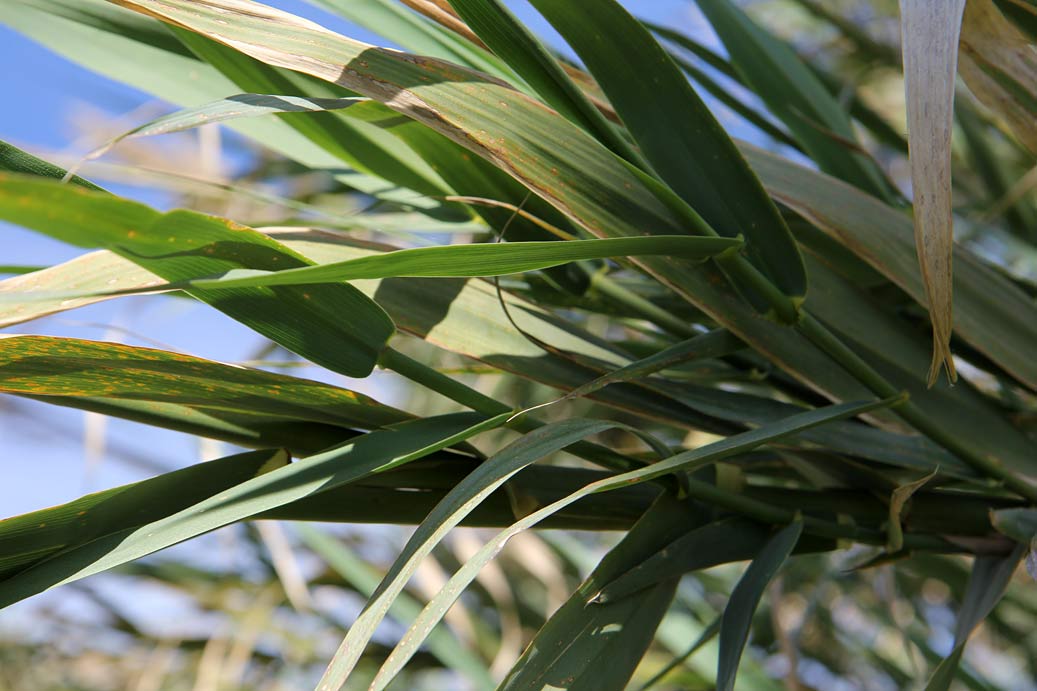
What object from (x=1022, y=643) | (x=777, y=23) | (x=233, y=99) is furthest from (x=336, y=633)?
(x=777, y=23)

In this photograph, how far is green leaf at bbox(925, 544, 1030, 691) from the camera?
276mm

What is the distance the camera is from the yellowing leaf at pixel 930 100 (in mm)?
187

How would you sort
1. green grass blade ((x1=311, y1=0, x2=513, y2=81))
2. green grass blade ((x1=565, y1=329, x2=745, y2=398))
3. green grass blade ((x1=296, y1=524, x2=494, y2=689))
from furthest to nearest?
green grass blade ((x1=296, y1=524, x2=494, y2=689)), green grass blade ((x1=311, y1=0, x2=513, y2=81)), green grass blade ((x1=565, y1=329, x2=745, y2=398))

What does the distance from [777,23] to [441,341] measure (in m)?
1.04

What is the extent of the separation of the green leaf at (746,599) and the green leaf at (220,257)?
143mm

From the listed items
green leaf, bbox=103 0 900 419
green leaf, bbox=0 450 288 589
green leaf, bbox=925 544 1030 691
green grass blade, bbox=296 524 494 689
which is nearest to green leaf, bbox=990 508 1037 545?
green leaf, bbox=925 544 1030 691

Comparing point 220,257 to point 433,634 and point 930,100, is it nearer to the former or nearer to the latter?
point 930,100

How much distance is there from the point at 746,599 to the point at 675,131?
0.15 m

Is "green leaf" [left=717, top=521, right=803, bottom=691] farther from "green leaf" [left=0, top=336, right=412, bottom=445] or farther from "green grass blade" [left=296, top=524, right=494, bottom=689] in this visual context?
"green grass blade" [left=296, top=524, right=494, bottom=689]

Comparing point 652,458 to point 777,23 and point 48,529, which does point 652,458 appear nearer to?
point 48,529

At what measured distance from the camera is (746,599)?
0.93 feet

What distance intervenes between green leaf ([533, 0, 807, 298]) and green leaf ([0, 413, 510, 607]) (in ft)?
0.35

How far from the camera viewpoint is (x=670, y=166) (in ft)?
0.89

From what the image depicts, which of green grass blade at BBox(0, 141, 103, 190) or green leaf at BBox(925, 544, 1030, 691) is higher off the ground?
green grass blade at BBox(0, 141, 103, 190)
